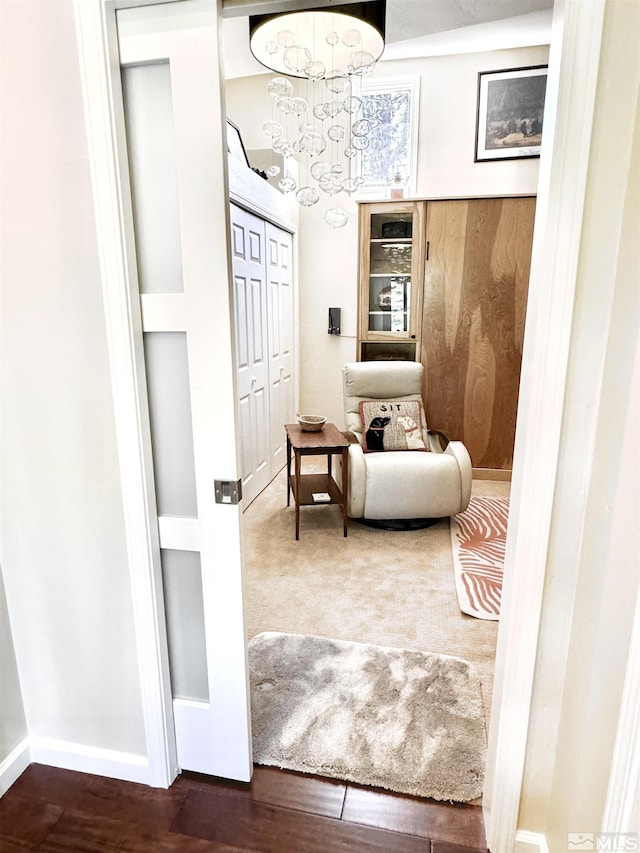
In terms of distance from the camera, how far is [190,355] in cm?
126

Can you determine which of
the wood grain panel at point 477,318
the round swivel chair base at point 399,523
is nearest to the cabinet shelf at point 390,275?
the wood grain panel at point 477,318

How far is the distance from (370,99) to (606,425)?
4137 mm

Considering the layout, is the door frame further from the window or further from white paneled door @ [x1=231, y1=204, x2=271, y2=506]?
the window

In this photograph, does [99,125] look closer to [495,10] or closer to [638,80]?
[638,80]

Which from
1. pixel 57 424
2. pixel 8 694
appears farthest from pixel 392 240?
pixel 8 694

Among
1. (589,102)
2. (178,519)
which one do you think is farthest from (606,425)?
(178,519)

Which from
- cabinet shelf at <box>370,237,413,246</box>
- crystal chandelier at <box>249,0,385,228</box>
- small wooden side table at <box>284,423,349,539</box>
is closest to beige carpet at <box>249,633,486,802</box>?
small wooden side table at <box>284,423,349,539</box>

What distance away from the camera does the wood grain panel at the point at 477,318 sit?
155 inches

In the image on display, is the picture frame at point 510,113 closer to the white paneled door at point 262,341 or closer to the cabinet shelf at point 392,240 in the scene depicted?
the cabinet shelf at point 392,240

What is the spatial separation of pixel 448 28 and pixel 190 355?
3434 mm

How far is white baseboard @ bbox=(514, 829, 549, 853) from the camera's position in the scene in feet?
4.13

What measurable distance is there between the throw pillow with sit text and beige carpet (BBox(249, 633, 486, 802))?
1.66 meters

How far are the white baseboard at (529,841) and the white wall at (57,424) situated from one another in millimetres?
1116

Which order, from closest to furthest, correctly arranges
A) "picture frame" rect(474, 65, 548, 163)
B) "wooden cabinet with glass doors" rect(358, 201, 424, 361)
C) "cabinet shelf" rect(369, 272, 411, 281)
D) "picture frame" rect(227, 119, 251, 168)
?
"picture frame" rect(227, 119, 251, 168)
"picture frame" rect(474, 65, 548, 163)
"wooden cabinet with glass doors" rect(358, 201, 424, 361)
"cabinet shelf" rect(369, 272, 411, 281)
